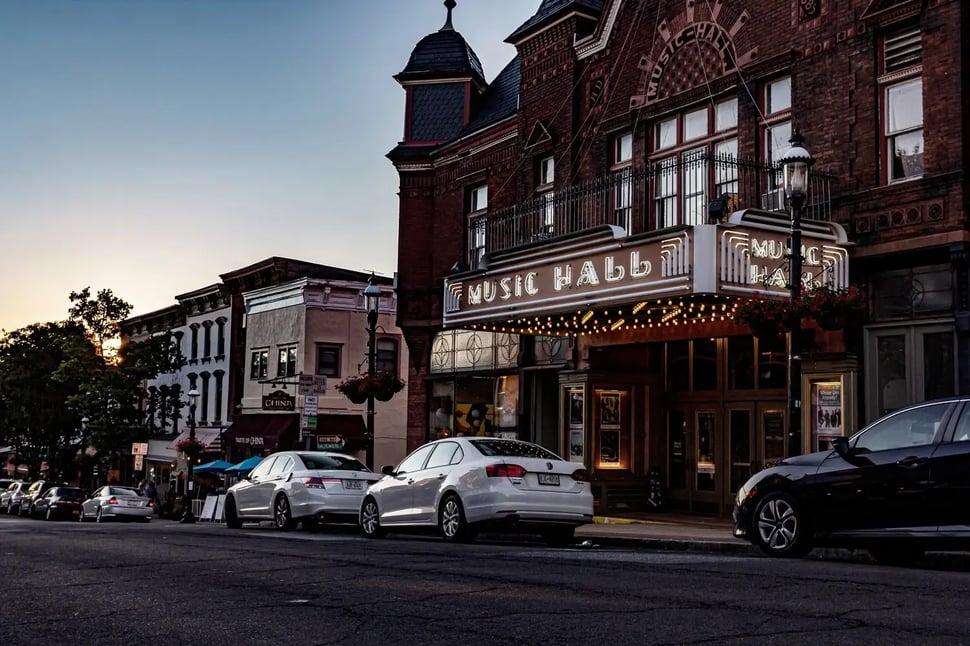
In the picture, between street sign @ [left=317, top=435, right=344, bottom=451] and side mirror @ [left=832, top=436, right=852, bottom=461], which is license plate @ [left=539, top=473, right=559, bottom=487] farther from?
street sign @ [left=317, top=435, right=344, bottom=451]

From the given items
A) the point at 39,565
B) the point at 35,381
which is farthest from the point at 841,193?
the point at 35,381

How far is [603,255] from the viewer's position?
1875 centimetres

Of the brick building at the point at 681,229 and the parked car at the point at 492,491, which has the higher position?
the brick building at the point at 681,229

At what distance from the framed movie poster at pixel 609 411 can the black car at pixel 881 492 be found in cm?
1102

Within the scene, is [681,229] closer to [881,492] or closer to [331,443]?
[881,492]

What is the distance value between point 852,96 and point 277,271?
113 feet

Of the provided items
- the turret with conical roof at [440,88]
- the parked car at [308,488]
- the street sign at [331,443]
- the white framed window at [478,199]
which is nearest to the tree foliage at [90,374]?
the street sign at [331,443]

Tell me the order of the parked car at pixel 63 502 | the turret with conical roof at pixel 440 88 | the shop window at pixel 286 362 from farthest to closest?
the shop window at pixel 286 362
the parked car at pixel 63 502
the turret with conical roof at pixel 440 88

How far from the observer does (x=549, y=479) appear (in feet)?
49.8

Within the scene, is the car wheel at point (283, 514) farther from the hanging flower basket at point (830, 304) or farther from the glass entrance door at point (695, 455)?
the hanging flower basket at point (830, 304)

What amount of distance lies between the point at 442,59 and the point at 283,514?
15756 millimetres

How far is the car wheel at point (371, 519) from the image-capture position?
17.5 m

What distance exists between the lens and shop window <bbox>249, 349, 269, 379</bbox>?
157 ft

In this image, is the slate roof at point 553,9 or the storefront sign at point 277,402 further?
the storefront sign at point 277,402
